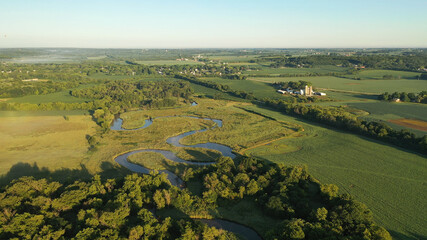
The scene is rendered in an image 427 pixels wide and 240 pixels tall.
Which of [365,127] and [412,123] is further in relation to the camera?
[412,123]

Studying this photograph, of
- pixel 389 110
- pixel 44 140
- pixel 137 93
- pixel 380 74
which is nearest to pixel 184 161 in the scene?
pixel 44 140

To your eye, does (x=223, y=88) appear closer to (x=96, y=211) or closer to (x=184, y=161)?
(x=184, y=161)

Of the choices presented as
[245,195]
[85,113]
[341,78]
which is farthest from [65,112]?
[341,78]

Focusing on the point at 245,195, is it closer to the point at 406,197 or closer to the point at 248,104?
the point at 406,197

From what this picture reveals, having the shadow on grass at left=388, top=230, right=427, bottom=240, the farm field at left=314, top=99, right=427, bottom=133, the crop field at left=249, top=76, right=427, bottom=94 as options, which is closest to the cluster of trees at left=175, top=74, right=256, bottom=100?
the farm field at left=314, top=99, right=427, bottom=133

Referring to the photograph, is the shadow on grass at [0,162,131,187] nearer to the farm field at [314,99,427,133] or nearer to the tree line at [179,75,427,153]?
the tree line at [179,75,427,153]

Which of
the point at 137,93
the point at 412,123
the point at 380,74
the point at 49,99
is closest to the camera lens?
the point at 412,123
